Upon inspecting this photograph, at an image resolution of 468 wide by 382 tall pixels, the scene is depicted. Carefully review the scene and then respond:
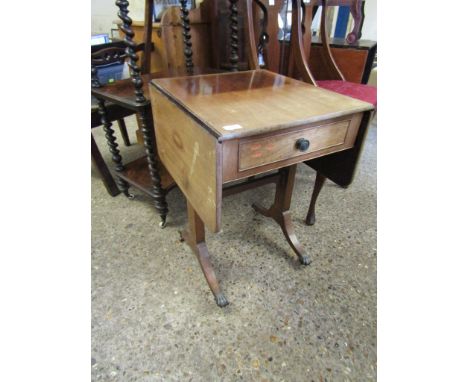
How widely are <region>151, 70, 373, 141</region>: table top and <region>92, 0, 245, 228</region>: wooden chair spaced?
0.24m

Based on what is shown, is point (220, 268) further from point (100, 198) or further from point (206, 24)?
point (206, 24)

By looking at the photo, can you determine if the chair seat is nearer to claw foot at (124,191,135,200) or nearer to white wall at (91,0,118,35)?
claw foot at (124,191,135,200)

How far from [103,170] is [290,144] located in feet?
4.50

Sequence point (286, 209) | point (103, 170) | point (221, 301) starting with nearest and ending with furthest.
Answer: point (221, 301) < point (286, 209) < point (103, 170)

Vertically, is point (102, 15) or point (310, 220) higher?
point (102, 15)

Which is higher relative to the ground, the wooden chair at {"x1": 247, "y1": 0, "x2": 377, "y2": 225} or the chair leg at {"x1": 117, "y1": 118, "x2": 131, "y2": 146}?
the wooden chair at {"x1": 247, "y1": 0, "x2": 377, "y2": 225}

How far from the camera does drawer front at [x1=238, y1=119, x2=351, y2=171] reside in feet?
2.28

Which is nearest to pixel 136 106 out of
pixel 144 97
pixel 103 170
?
pixel 144 97

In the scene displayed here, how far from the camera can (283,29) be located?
5.92ft

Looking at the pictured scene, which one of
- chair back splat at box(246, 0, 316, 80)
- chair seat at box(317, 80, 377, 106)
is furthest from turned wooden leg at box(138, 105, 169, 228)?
chair seat at box(317, 80, 377, 106)

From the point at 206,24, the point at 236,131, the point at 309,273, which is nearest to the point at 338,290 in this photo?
the point at 309,273

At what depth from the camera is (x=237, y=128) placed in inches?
25.2

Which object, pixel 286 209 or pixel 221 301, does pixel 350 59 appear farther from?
pixel 221 301

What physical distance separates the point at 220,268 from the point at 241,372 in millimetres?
471
